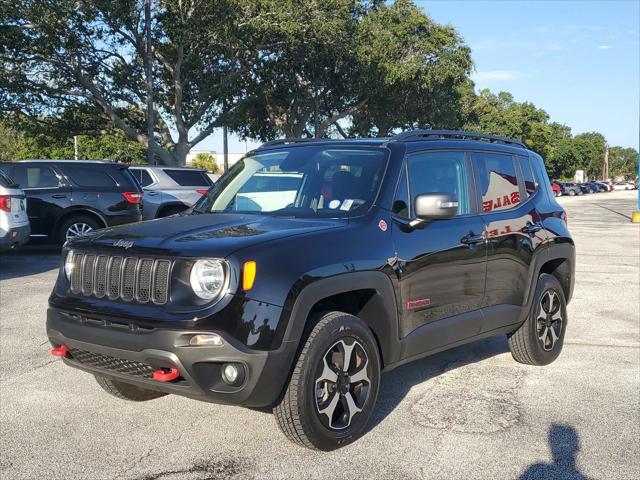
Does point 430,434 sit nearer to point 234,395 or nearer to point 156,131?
point 234,395

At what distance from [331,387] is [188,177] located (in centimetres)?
1186

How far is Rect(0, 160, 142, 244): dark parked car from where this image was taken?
12.3 m

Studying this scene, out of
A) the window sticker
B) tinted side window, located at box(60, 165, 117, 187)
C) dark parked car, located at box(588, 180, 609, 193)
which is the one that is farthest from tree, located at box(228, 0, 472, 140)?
dark parked car, located at box(588, 180, 609, 193)

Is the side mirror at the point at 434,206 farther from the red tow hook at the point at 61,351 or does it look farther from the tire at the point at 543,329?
the red tow hook at the point at 61,351

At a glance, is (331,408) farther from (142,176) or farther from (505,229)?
(142,176)

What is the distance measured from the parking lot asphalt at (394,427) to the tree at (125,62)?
19.3 m

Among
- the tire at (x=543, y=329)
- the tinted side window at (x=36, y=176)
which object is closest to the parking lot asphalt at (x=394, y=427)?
the tire at (x=543, y=329)

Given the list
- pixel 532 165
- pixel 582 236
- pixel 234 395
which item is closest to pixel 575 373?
pixel 532 165

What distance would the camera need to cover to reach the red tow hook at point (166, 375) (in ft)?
11.5

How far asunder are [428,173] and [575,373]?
220cm

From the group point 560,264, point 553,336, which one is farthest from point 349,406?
point 560,264

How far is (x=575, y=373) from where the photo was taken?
5.59 meters

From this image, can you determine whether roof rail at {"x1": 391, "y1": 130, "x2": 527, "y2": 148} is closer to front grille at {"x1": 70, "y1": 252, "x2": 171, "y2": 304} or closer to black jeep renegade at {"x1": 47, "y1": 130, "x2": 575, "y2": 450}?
black jeep renegade at {"x1": 47, "y1": 130, "x2": 575, "y2": 450}

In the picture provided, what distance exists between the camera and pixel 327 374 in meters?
3.83
